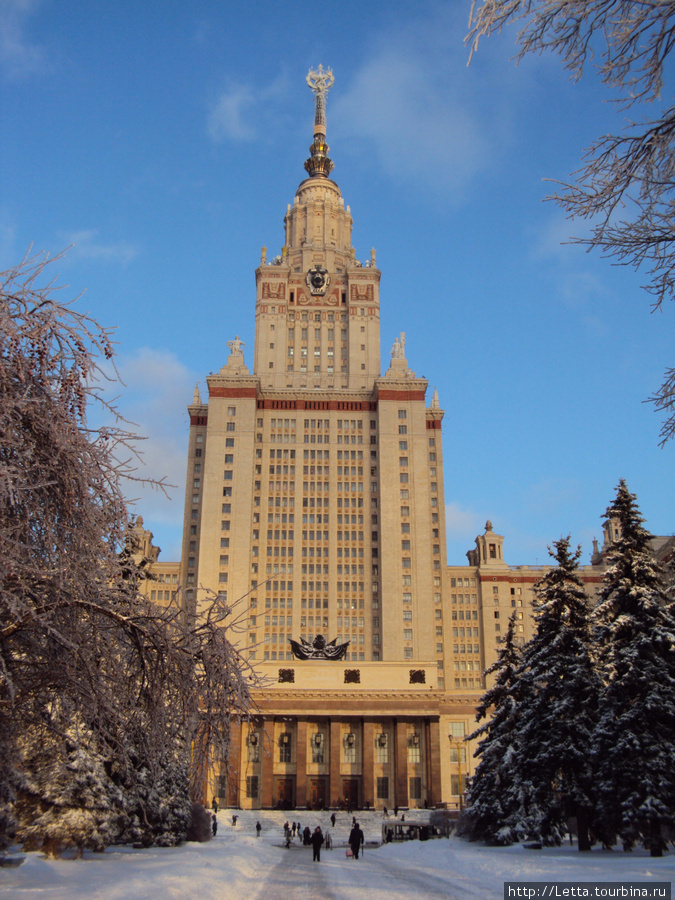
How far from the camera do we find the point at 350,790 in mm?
71000

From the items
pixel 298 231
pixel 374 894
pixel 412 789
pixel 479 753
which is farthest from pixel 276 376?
pixel 374 894

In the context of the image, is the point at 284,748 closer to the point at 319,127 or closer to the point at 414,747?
the point at 414,747

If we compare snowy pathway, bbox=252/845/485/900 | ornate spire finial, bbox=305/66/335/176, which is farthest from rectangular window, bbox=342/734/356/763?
ornate spire finial, bbox=305/66/335/176

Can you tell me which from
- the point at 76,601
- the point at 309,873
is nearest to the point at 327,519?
the point at 309,873

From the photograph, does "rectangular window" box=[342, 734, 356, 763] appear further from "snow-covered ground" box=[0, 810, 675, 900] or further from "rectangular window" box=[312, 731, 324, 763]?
"snow-covered ground" box=[0, 810, 675, 900]

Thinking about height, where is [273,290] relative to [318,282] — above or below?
below

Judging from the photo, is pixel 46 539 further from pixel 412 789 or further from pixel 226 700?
pixel 412 789

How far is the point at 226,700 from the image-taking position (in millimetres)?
11414

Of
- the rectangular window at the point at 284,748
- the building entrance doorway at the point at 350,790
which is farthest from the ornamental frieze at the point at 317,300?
the building entrance doorway at the point at 350,790

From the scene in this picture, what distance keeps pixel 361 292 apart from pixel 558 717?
7618 cm

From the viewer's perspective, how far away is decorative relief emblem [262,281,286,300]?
326ft

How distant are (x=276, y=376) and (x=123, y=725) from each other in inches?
3345

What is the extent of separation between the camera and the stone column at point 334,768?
6888 cm

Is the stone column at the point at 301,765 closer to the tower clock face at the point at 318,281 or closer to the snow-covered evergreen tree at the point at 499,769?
the snow-covered evergreen tree at the point at 499,769
